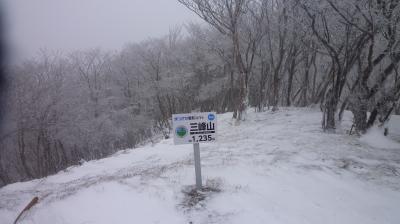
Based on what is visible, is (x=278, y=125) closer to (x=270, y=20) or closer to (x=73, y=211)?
(x=270, y=20)

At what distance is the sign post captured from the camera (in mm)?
4688

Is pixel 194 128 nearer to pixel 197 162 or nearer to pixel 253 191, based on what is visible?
pixel 197 162

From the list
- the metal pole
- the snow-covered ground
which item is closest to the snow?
the snow-covered ground

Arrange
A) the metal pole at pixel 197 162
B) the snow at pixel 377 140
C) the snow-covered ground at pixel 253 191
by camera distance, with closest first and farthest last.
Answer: the snow-covered ground at pixel 253 191, the metal pole at pixel 197 162, the snow at pixel 377 140

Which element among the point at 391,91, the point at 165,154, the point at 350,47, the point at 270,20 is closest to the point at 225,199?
the point at 165,154

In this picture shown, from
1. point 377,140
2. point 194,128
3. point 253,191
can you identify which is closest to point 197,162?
point 194,128

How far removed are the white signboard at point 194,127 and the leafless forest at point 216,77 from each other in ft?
18.9

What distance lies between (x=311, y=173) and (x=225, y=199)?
2.32m

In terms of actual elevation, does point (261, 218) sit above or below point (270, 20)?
below

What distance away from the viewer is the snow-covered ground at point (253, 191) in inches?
172

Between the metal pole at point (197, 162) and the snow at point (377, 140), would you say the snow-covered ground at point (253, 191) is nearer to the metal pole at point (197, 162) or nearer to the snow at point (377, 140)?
the snow at point (377, 140)

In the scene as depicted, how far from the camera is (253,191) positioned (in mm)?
5016

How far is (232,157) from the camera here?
7.36 metres

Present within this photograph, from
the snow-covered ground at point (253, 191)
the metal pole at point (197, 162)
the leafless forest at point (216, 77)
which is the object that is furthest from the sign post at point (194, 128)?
the leafless forest at point (216, 77)
